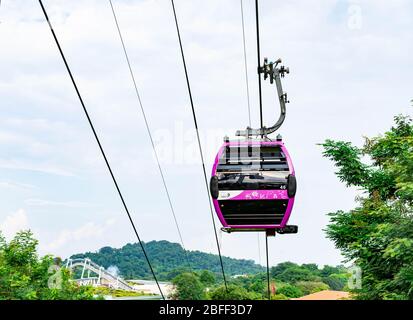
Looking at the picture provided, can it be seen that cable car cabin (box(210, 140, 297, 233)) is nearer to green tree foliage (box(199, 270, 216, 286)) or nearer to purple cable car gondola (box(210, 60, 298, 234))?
purple cable car gondola (box(210, 60, 298, 234))

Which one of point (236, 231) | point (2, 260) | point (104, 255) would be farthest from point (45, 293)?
point (104, 255)

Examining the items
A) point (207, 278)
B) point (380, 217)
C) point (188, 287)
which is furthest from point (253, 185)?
point (207, 278)

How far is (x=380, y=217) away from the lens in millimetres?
22578

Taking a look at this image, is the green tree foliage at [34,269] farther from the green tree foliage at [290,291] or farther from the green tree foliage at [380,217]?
the green tree foliage at [290,291]

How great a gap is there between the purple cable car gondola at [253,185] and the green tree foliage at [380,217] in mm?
10204

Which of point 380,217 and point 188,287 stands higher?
point 380,217

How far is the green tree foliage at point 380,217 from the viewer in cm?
1864

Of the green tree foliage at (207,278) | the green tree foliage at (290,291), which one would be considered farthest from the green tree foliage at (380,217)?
the green tree foliage at (207,278)

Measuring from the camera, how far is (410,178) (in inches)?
755

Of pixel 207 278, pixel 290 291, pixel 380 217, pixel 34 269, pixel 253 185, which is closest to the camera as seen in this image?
pixel 253 185

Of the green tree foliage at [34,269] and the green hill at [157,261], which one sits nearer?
the green tree foliage at [34,269]

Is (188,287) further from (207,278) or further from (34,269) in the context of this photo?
(34,269)

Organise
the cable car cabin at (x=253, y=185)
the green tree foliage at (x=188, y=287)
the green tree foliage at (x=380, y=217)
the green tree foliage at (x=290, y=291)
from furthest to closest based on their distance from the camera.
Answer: the green tree foliage at (x=188, y=287) < the green tree foliage at (x=290, y=291) < the green tree foliage at (x=380, y=217) < the cable car cabin at (x=253, y=185)
